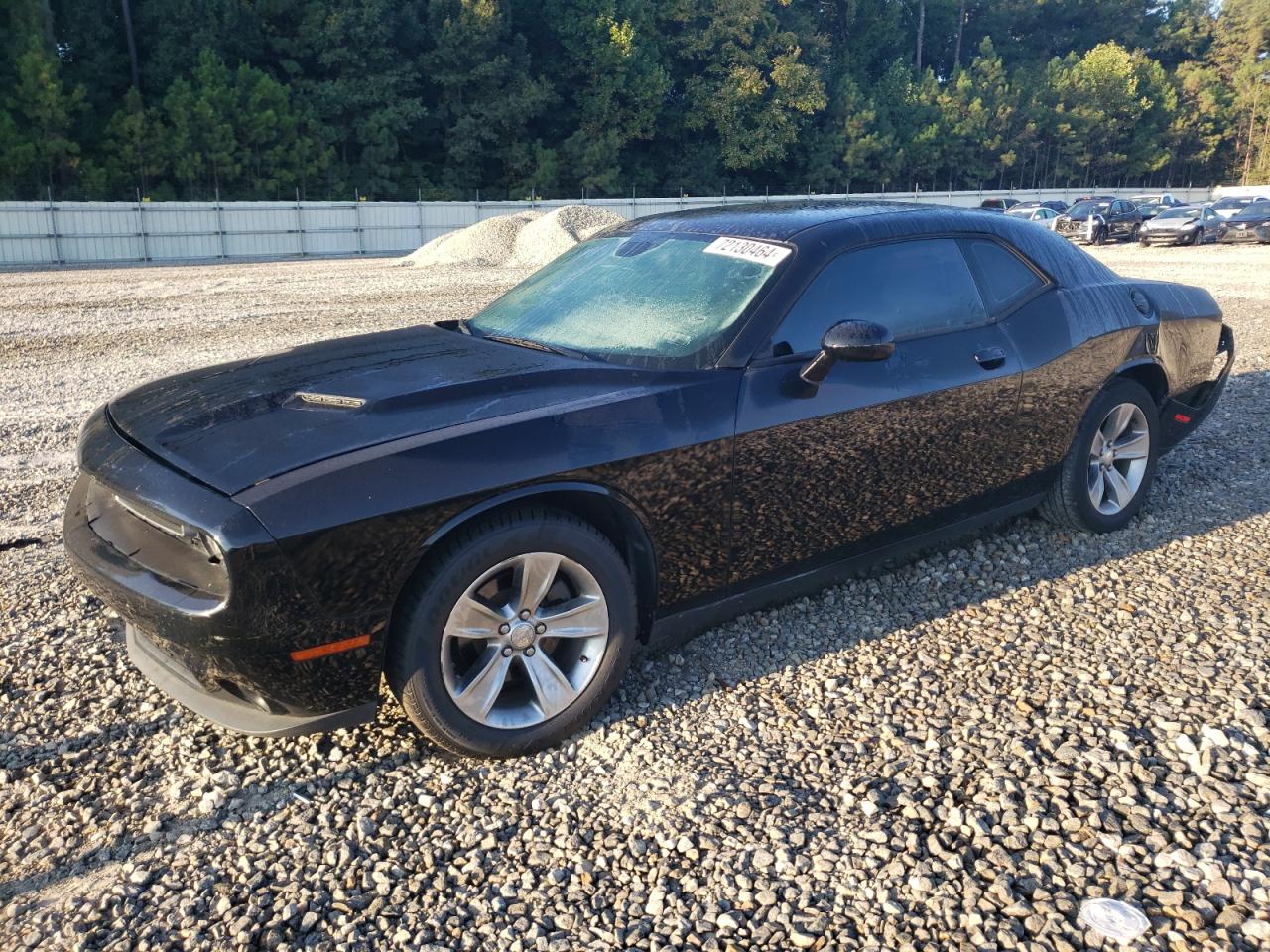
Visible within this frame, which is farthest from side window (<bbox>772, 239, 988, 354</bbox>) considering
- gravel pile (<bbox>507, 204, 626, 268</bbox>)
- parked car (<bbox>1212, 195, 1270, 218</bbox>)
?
parked car (<bbox>1212, 195, 1270, 218</bbox>)

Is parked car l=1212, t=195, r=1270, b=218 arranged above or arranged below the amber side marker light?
below

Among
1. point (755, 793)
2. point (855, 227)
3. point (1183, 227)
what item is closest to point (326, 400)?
point (755, 793)

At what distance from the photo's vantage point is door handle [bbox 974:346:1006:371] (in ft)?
13.5

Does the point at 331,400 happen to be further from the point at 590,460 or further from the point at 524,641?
the point at 524,641

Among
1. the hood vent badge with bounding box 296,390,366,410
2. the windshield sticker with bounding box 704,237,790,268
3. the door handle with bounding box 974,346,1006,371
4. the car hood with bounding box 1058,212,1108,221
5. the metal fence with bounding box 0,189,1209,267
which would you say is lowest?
the metal fence with bounding box 0,189,1209,267

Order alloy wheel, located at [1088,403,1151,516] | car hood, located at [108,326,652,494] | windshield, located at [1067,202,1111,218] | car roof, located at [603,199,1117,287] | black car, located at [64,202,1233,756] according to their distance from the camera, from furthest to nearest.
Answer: windshield, located at [1067,202,1111,218] < alloy wheel, located at [1088,403,1151,516] < car roof, located at [603,199,1117,287] < car hood, located at [108,326,652,494] < black car, located at [64,202,1233,756]

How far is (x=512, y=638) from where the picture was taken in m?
3.00

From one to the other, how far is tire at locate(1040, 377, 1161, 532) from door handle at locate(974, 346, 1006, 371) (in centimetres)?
72

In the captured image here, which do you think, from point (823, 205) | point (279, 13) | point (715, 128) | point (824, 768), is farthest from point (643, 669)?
point (715, 128)

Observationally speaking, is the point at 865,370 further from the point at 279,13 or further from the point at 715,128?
the point at 715,128

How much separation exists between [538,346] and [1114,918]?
2.66 metres

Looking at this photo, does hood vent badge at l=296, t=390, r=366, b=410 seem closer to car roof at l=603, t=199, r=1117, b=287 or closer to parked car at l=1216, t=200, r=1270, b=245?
car roof at l=603, t=199, r=1117, b=287

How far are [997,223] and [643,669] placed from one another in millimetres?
2688

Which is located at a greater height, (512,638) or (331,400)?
(331,400)
